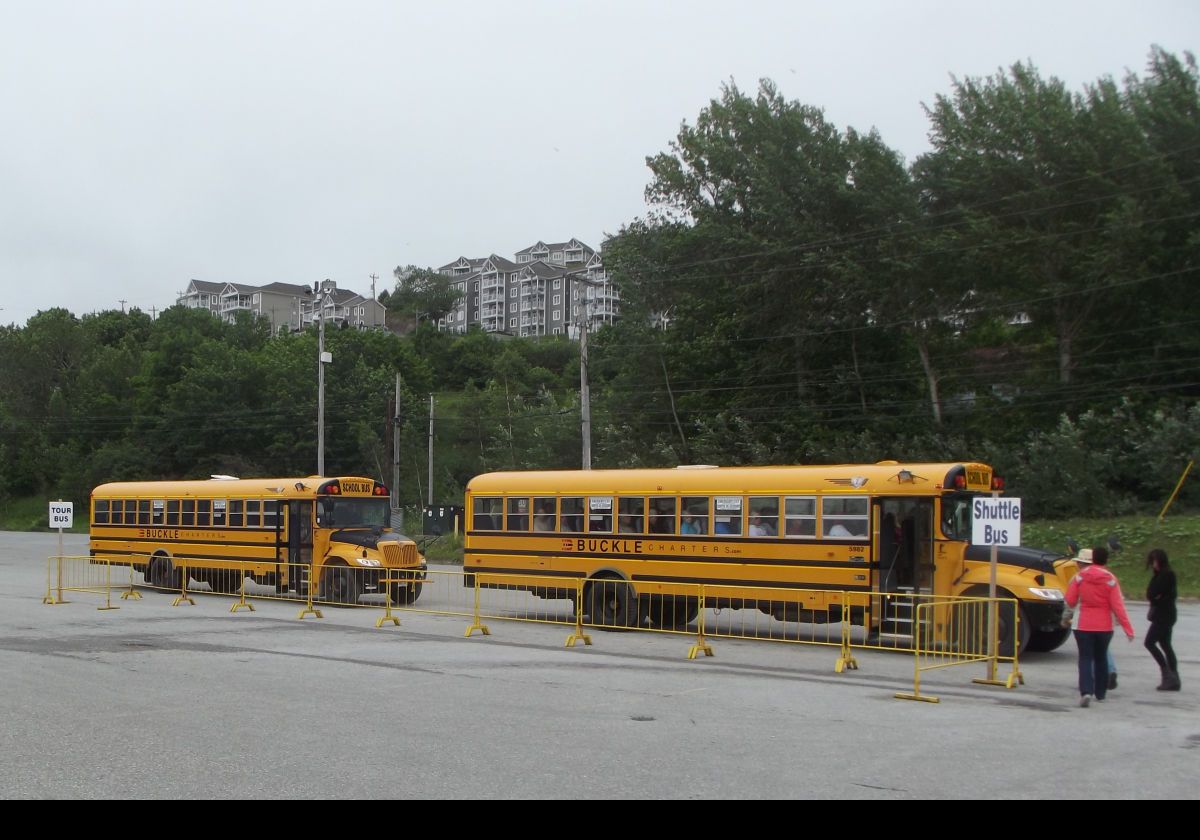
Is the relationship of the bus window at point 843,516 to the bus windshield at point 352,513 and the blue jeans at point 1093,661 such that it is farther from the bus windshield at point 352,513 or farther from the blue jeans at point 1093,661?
the bus windshield at point 352,513

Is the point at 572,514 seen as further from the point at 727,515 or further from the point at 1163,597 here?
the point at 1163,597

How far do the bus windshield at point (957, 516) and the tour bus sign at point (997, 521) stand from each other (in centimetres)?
261

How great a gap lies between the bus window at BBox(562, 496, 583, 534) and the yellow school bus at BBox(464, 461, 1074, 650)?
0.07 ft

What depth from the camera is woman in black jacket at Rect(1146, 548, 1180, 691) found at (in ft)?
41.3

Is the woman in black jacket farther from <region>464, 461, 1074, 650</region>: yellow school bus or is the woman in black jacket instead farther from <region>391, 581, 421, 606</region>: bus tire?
<region>391, 581, 421, 606</region>: bus tire

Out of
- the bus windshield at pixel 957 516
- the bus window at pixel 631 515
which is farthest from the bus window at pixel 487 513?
the bus windshield at pixel 957 516

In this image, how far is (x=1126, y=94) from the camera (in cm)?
4278

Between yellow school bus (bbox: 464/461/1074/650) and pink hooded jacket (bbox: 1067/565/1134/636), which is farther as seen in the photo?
yellow school bus (bbox: 464/461/1074/650)

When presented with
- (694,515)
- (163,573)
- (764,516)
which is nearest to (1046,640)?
(764,516)

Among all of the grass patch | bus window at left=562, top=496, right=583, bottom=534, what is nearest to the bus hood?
bus window at left=562, top=496, right=583, bottom=534

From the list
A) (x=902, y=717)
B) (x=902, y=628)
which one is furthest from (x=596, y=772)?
(x=902, y=628)

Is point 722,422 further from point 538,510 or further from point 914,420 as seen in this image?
point 538,510

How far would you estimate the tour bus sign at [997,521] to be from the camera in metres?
13.0

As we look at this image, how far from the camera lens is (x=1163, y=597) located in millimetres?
12625
